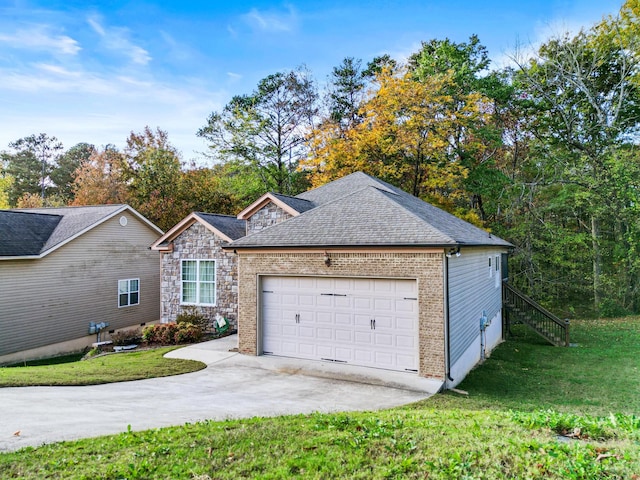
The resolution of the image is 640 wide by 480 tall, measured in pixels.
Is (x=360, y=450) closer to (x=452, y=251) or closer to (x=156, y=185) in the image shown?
(x=452, y=251)

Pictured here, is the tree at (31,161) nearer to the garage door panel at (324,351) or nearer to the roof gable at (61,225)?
the roof gable at (61,225)

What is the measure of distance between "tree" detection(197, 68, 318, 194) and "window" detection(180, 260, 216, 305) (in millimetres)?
15151

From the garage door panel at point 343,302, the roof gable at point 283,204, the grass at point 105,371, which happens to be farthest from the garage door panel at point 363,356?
the roof gable at point 283,204

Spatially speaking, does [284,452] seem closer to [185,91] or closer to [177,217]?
[185,91]

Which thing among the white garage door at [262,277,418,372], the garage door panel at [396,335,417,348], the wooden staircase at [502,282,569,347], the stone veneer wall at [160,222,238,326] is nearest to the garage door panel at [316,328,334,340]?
the white garage door at [262,277,418,372]

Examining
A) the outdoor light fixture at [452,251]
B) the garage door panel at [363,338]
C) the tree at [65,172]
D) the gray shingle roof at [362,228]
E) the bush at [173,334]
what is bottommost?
the bush at [173,334]

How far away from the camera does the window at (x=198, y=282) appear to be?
1592 centimetres

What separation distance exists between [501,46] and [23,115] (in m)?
28.7

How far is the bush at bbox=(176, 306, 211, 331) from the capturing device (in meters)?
15.2

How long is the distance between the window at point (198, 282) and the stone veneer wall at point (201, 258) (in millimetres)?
198

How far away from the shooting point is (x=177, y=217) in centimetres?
2725

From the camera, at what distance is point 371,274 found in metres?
9.59

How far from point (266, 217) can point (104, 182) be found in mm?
23211

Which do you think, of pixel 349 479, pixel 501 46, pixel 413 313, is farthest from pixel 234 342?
pixel 501 46
